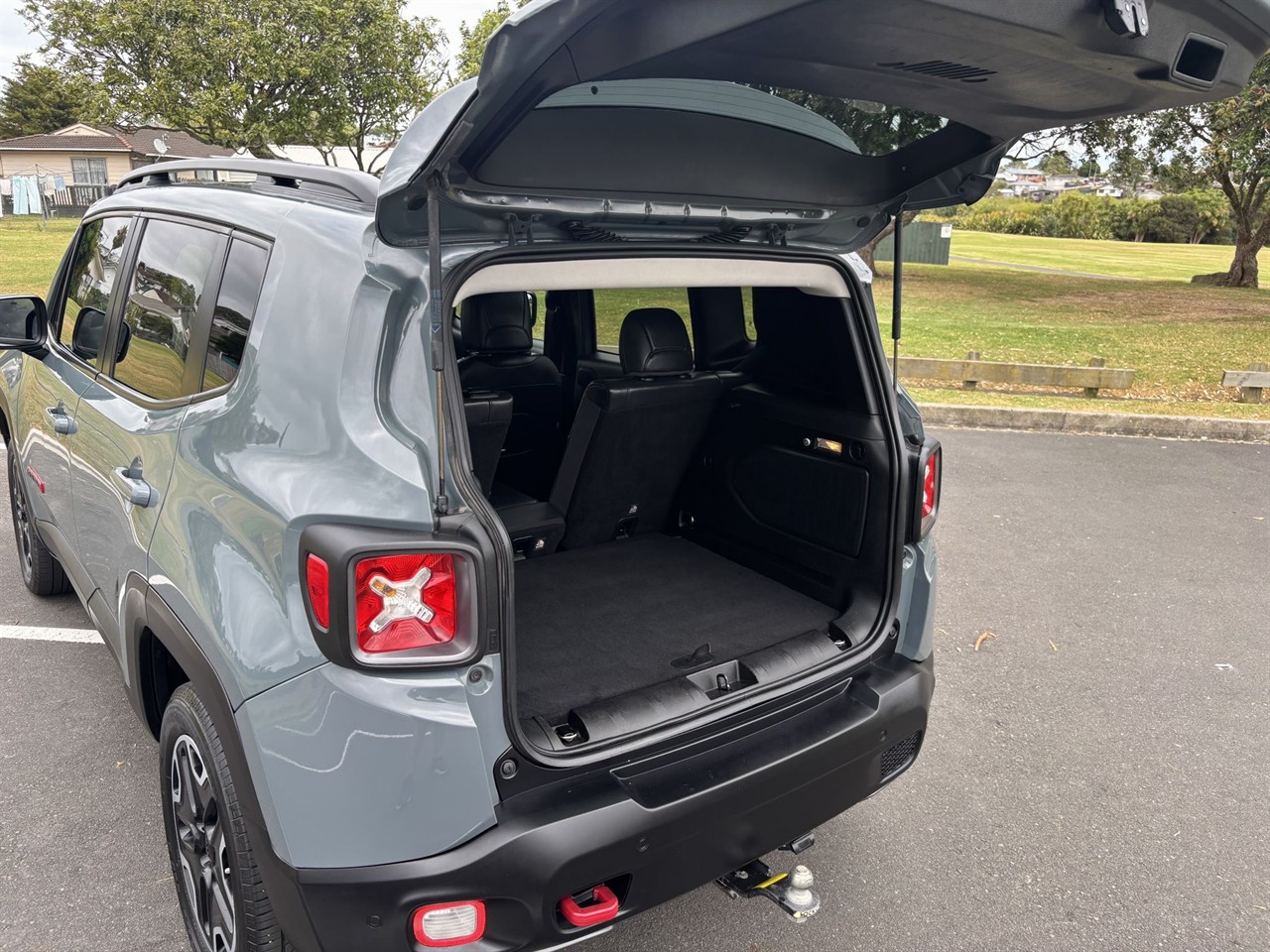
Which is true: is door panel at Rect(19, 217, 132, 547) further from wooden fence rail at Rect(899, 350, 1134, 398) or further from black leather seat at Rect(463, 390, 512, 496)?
wooden fence rail at Rect(899, 350, 1134, 398)

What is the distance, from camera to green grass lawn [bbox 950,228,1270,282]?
31016 millimetres

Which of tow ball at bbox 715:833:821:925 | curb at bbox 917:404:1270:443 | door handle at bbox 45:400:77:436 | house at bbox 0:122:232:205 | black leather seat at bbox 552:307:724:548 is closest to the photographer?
tow ball at bbox 715:833:821:925

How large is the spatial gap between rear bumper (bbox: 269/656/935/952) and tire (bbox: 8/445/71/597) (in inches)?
118

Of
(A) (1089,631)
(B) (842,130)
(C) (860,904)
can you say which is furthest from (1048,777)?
(B) (842,130)

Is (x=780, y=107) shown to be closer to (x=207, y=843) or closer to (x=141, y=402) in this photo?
(x=141, y=402)

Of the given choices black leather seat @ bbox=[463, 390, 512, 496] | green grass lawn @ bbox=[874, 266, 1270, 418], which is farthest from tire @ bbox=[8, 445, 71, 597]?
green grass lawn @ bbox=[874, 266, 1270, 418]

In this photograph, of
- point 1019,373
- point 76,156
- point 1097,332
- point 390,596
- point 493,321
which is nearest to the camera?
point 390,596

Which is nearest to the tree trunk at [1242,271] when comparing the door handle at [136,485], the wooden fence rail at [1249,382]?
the wooden fence rail at [1249,382]

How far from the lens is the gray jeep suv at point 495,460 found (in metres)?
1.70

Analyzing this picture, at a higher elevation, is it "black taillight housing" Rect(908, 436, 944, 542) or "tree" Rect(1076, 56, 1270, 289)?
"tree" Rect(1076, 56, 1270, 289)

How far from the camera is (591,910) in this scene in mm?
1856

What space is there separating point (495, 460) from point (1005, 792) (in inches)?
81.5

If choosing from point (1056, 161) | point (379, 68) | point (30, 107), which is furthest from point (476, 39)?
point (30, 107)

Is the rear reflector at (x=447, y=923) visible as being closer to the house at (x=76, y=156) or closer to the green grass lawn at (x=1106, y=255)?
the green grass lawn at (x=1106, y=255)
